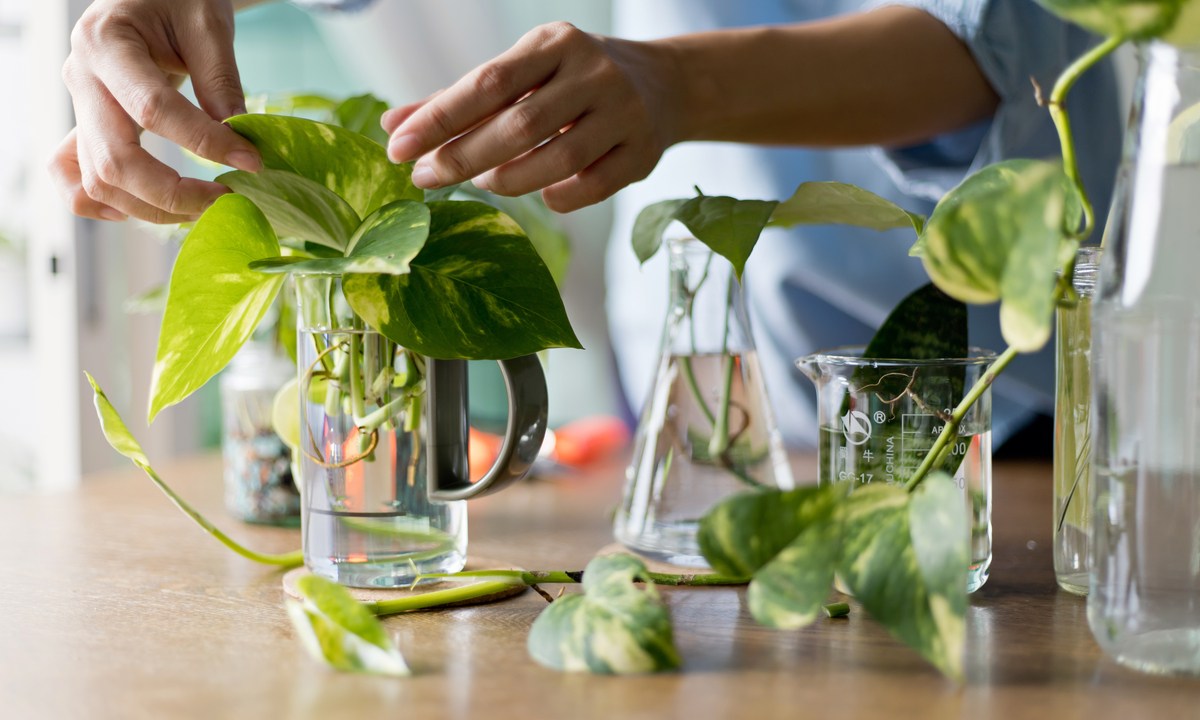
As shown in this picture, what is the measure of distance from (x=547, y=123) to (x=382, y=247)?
143mm

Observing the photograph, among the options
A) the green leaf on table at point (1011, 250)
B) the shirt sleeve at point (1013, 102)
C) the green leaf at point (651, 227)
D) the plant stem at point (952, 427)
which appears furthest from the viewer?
the shirt sleeve at point (1013, 102)

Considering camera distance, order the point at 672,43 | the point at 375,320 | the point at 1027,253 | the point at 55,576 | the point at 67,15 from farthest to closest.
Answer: the point at 67,15, the point at 672,43, the point at 55,576, the point at 375,320, the point at 1027,253

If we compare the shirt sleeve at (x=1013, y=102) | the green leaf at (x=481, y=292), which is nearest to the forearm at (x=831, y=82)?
the shirt sleeve at (x=1013, y=102)

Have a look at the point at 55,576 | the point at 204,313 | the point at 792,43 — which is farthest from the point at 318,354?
the point at 792,43

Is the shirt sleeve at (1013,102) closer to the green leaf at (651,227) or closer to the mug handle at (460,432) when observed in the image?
the green leaf at (651,227)

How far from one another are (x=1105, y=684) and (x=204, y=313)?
382mm

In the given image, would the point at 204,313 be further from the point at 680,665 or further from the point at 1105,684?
the point at 1105,684

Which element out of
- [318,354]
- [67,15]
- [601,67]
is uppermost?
[67,15]

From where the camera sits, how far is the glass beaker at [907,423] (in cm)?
48

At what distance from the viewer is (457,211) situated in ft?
1.53

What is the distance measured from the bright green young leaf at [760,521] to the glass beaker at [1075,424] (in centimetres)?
16

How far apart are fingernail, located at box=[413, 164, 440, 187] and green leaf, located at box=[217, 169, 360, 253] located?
4 cm

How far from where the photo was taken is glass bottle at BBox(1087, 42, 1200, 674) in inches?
13.9

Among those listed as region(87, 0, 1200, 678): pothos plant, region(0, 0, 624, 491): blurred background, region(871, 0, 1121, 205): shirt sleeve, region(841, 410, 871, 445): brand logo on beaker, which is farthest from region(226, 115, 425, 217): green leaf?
region(0, 0, 624, 491): blurred background
